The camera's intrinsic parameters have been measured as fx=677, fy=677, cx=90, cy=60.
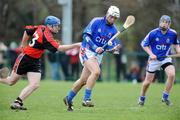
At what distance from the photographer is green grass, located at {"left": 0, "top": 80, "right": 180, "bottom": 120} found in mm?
13156

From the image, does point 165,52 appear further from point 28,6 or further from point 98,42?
point 28,6

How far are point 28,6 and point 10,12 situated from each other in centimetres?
169

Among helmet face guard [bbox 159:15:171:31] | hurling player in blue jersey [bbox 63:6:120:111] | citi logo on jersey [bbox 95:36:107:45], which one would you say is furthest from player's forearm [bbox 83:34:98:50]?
helmet face guard [bbox 159:15:171:31]

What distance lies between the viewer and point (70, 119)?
41.7 ft

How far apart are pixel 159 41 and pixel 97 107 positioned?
2.40m

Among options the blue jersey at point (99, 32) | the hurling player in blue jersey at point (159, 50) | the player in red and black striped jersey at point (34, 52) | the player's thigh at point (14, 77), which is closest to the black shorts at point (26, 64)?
the player in red and black striped jersey at point (34, 52)

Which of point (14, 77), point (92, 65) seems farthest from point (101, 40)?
point (14, 77)

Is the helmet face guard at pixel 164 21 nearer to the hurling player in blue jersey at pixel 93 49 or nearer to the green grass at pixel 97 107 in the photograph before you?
the hurling player in blue jersey at pixel 93 49

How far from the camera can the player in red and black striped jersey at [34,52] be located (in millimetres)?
14297

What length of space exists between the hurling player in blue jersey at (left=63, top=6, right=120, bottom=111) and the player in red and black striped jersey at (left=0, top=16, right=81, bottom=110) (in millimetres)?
841

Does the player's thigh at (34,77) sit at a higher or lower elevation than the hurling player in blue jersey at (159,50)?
lower

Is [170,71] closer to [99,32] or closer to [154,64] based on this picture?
[154,64]

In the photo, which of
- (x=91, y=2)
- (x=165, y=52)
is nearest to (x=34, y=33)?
(x=165, y=52)

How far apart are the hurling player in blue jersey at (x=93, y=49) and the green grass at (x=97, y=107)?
418 mm
